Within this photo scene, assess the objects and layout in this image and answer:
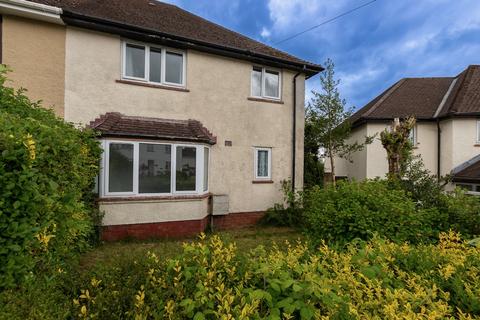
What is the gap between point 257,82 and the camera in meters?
10.6

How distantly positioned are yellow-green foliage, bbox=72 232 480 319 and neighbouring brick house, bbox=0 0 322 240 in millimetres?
6025

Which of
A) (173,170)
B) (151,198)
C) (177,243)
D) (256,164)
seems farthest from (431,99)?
(151,198)

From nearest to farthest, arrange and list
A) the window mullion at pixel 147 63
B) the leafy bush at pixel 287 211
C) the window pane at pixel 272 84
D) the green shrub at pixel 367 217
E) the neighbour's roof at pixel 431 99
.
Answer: the green shrub at pixel 367 217, the window mullion at pixel 147 63, the leafy bush at pixel 287 211, the window pane at pixel 272 84, the neighbour's roof at pixel 431 99

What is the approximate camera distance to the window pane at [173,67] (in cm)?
907

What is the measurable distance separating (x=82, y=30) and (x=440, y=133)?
18353mm

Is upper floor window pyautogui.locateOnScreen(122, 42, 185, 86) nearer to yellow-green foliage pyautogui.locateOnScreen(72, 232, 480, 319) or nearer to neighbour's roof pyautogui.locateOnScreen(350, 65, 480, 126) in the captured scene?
yellow-green foliage pyautogui.locateOnScreen(72, 232, 480, 319)

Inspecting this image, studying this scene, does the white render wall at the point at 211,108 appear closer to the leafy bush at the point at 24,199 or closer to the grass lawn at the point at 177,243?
the grass lawn at the point at 177,243

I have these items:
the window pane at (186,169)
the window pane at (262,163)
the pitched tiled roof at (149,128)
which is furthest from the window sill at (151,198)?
the window pane at (262,163)

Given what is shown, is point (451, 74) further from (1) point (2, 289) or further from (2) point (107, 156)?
(1) point (2, 289)

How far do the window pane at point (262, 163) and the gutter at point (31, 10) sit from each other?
758cm

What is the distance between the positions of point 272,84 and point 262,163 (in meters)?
3.22

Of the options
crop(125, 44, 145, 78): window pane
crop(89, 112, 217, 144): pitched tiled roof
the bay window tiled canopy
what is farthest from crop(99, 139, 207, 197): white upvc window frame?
crop(125, 44, 145, 78): window pane

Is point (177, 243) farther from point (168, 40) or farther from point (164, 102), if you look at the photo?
point (168, 40)

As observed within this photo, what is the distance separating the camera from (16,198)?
2035mm
